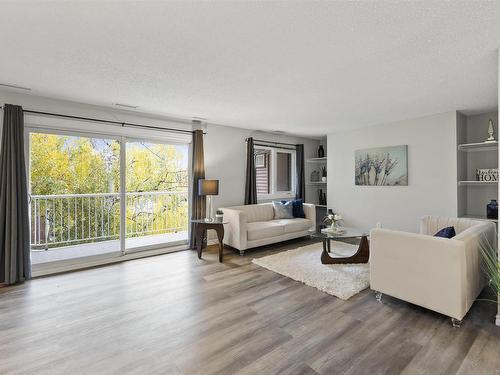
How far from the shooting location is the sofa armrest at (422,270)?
2.16 meters

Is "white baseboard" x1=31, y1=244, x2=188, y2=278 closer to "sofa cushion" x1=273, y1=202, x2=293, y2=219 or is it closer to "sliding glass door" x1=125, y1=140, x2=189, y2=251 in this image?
"sliding glass door" x1=125, y1=140, x2=189, y2=251

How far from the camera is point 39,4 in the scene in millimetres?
1672

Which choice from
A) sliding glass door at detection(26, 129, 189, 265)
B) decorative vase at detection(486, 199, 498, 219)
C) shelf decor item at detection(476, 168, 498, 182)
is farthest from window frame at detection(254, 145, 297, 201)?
decorative vase at detection(486, 199, 498, 219)

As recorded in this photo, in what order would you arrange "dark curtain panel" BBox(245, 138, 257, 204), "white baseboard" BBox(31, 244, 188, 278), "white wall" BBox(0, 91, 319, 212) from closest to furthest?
"white baseboard" BBox(31, 244, 188, 278) < "white wall" BBox(0, 91, 319, 212) < "dark curtain panel" BBox(245, 138, 257, 204)

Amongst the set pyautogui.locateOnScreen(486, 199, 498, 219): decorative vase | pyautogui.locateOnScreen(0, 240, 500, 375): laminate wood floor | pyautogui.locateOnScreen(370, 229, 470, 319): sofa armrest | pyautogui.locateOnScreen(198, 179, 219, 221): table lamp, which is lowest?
pyautogui.locateOnScreen(0, 240, 500, 375): laminate wood floor

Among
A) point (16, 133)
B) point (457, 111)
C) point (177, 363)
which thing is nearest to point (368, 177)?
point (457, 111)

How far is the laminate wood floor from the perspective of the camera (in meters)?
1.78

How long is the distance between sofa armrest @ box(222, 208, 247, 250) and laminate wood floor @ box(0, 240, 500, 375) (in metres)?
1.15

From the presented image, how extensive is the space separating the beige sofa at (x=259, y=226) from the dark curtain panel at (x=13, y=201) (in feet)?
9.18

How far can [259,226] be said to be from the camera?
4.68 m

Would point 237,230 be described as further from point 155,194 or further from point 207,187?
point 155,194

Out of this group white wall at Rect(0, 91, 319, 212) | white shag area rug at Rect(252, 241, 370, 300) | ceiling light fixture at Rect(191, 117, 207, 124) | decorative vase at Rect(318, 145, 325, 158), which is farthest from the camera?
decorative vase at Rect(318, 145, 325, 158)

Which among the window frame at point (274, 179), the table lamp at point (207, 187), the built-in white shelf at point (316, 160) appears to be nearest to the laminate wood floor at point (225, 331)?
the table lamp at point (207, 187)

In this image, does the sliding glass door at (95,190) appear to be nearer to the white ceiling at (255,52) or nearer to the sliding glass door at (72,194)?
the sliding glass door at (72,194)
